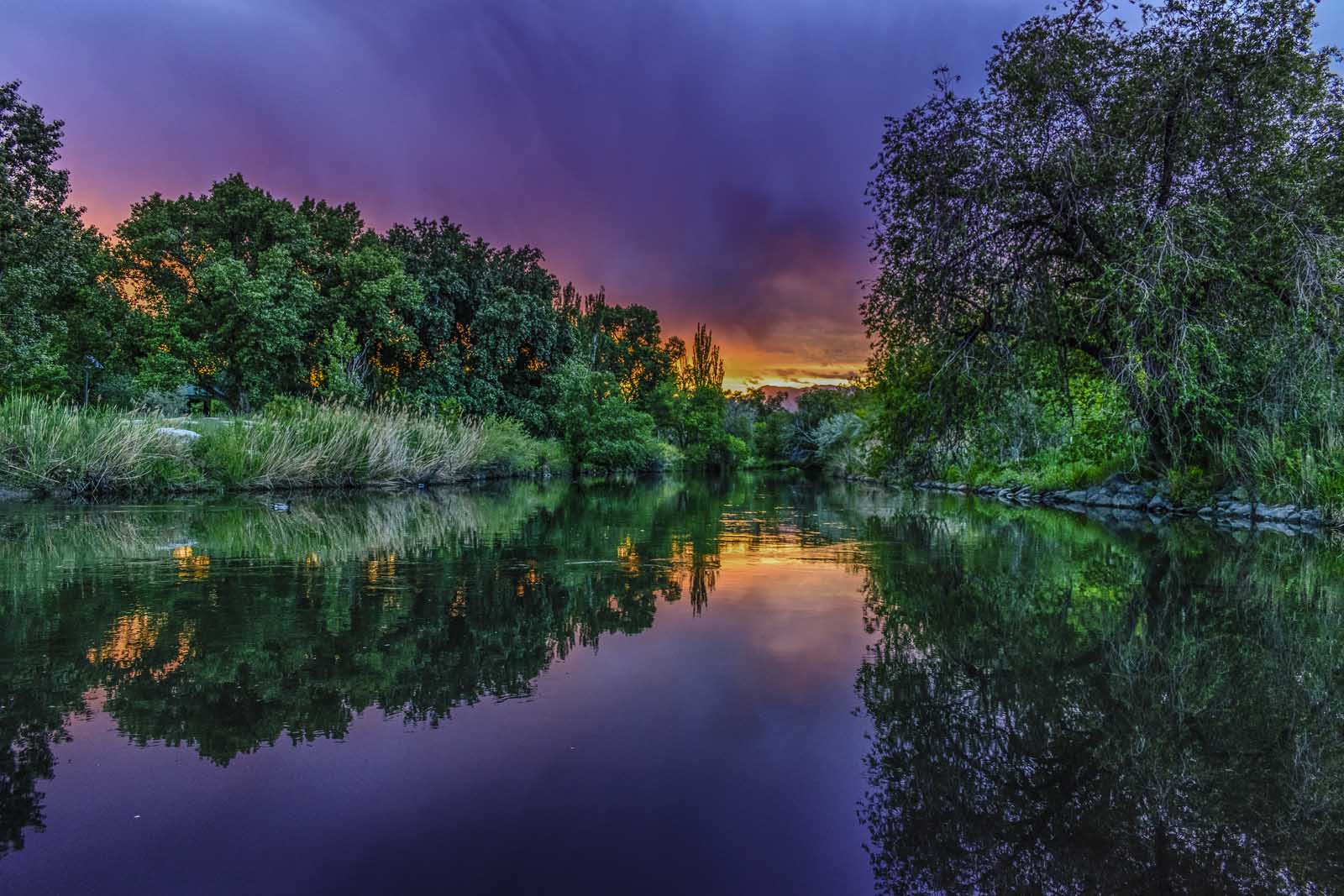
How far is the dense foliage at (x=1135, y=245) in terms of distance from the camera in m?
11.0

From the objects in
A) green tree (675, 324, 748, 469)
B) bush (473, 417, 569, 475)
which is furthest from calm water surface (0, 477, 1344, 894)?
green tree (675, 324, 748, 469)

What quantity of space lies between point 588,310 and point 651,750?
196ft

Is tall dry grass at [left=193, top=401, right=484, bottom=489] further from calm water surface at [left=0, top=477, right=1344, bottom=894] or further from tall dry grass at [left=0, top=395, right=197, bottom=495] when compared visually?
calm water surface at [left=0, top=477, right=1344, bottom=894]

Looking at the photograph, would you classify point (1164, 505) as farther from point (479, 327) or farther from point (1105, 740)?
point (479, 327)

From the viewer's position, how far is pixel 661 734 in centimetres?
272

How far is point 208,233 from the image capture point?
3153 cm

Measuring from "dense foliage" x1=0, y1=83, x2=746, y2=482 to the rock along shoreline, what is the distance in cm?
1818

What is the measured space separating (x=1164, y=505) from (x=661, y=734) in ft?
47.4

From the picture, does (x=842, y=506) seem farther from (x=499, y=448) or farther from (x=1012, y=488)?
(x=499, y=448)

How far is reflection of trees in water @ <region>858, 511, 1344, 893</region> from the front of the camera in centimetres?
192

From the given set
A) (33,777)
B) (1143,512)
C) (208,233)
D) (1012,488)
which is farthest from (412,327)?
(33,777)

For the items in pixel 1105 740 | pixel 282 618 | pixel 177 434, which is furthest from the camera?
pixel 177 434

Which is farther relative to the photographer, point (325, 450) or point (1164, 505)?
point (325, 450)

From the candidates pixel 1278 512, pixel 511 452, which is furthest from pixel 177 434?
pixel 1278 512
